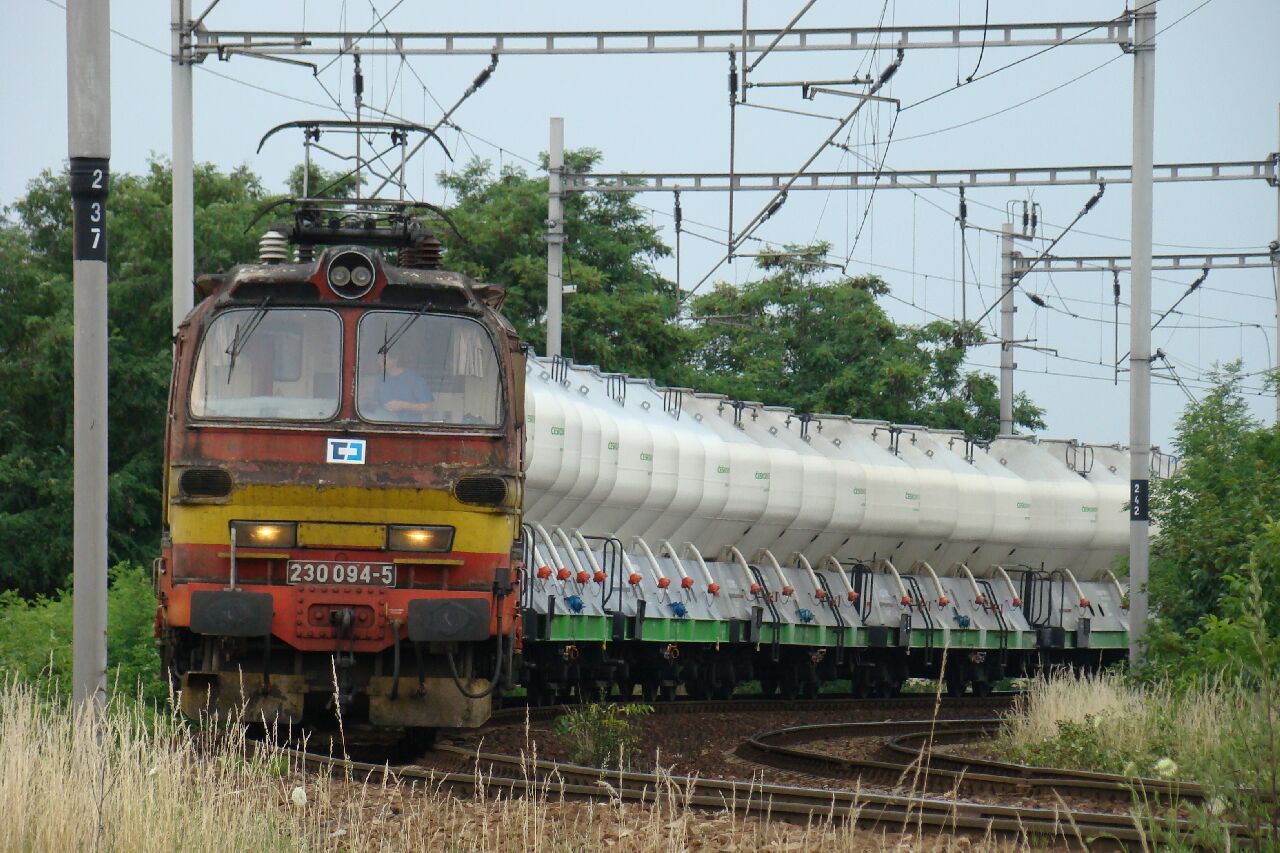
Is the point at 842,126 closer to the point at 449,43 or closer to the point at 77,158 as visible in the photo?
the point at 449,43

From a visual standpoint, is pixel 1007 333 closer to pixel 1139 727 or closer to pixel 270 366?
pixel 1139 727

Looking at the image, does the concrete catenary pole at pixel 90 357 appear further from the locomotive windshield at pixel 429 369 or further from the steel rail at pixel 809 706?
the steel rail at pixel 809 706

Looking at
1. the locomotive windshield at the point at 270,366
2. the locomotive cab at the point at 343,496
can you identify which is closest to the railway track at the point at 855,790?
the locomotive cab at the point at 343,496

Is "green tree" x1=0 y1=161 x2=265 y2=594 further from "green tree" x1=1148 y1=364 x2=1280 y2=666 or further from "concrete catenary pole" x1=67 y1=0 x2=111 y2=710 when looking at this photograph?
"concrete catenary pole" x1=67 y1=0 x2=111 y2=710

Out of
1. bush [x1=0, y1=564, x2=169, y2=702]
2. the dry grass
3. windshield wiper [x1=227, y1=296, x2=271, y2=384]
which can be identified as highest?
windshield wiper [x1=227, y1=296, x2=271, y2=384]

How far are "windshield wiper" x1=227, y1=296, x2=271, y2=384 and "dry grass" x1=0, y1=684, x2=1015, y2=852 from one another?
3.10 m

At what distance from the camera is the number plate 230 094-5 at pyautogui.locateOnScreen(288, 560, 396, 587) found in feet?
39.9

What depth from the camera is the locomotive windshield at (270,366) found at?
12461mm

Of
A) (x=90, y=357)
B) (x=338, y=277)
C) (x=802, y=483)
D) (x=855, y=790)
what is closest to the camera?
(x=90, y=357)

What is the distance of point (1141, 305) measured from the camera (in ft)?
67.1

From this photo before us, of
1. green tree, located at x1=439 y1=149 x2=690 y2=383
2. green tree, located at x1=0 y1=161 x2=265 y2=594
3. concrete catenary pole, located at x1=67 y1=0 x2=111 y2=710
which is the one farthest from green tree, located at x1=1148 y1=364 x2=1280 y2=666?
green tree, located at x1=439 y1=149 x2=690 y2=383

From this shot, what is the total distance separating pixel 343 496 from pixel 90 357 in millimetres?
3031

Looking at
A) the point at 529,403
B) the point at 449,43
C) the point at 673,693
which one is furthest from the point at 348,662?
the point at 673,693

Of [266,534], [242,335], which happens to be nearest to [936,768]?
[266,534]
